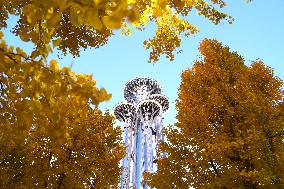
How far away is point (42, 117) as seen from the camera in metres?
2.28

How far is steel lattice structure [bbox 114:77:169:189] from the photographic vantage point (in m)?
37.2

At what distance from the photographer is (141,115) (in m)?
42.0

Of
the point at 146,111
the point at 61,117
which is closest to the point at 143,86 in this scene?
the point at 146,111

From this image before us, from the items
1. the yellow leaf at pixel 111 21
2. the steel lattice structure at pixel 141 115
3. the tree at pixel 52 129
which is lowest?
the yellow leaf at pixel 111 21

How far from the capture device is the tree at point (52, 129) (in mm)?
2102

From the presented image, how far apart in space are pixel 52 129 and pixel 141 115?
39.8 meters

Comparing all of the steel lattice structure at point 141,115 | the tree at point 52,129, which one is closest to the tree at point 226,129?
the tree at point 52,129

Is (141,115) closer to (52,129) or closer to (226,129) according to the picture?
(226,129)

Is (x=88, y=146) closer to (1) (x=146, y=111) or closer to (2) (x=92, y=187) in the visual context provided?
(2) (x=92, y=187)

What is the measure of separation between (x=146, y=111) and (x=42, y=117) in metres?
40.0

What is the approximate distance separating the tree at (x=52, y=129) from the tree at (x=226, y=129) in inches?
84.2

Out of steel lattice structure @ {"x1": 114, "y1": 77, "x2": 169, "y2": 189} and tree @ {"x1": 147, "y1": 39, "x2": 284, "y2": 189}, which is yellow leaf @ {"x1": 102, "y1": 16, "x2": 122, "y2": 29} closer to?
tree @ {"x1": 147, "y1": 39, "x2": 284, "y2": 189}

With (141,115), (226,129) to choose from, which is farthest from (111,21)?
(141,115)

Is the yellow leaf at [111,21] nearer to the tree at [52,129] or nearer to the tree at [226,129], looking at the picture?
the tree at [52,129]
